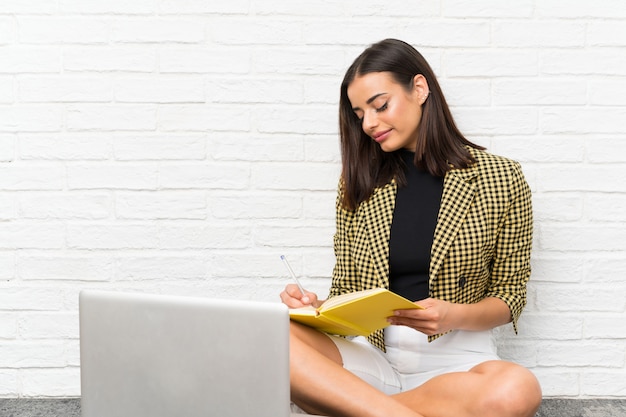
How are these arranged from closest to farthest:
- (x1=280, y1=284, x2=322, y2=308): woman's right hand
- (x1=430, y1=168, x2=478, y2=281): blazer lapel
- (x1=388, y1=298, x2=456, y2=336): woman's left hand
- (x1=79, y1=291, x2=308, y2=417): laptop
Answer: (x1=79, y1=291, x2=308, y2=417): laptop → (x1=388, y1=298, x2=456, y2=336): woman's left hand → (x1=280, y1=284, x2=322, y2=308): woman's right hand → (x1=430, y1=168, x2=478, y2=281): blazer lapel

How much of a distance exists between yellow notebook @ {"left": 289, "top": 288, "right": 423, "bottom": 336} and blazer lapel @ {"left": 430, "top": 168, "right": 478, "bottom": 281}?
1.00ft

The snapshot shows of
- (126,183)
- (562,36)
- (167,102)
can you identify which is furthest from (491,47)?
(126,183)

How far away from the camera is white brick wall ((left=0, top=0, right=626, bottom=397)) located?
2.06 meters

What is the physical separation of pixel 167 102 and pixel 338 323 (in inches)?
38.1

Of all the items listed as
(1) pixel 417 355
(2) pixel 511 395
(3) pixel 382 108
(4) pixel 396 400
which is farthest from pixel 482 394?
(3) pixel 382 108

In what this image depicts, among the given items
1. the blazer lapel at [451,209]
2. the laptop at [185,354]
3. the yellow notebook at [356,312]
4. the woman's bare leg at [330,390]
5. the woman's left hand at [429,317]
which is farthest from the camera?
the blazer lapel at [451,209]

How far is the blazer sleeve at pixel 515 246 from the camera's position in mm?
1817

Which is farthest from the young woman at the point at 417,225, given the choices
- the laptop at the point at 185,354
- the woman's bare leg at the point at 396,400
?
the laptop at the point at 185,354

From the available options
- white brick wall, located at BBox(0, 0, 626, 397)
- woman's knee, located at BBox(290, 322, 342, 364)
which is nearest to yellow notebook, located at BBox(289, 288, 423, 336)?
woman's knee, located at BBox(290, 322, 342, 364)

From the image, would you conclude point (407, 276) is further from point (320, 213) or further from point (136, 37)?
point (136, 37)

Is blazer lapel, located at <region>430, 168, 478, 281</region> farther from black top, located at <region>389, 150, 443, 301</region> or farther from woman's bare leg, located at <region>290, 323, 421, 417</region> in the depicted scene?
woman's bare leg, located at <region>290, 323, 421, 417</region>

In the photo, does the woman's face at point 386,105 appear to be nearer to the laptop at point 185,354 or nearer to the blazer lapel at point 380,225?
the blazer lapel at point 380,225

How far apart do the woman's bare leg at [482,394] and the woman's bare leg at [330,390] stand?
0.45 ft

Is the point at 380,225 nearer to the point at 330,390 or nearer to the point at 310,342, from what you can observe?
the point at 310,342
